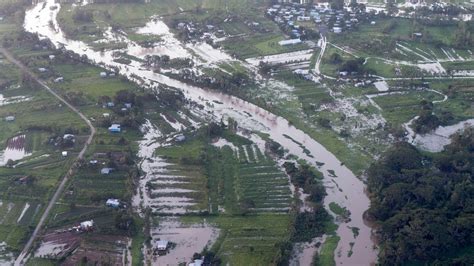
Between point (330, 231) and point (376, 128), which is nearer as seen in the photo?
point (330, 231)

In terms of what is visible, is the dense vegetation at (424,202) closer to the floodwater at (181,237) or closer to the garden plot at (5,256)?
the floodwater at (181,237)

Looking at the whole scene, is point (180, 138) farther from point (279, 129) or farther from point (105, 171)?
point (279, 129)

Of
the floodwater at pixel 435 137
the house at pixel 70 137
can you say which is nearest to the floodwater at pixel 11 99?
the house at pixel 70 137

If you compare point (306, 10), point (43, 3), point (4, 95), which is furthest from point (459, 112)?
point (43, 3)

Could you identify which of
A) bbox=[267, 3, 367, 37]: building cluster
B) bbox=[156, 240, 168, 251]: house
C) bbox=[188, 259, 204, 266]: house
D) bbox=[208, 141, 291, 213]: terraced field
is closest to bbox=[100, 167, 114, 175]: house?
bbox=[208, 141, 291, 213]: terraced field

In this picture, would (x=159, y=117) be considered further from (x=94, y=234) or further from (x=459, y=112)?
(x=459, y=112)

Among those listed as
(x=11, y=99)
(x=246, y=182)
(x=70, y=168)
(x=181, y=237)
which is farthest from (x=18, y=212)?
(x=11, y=99)
